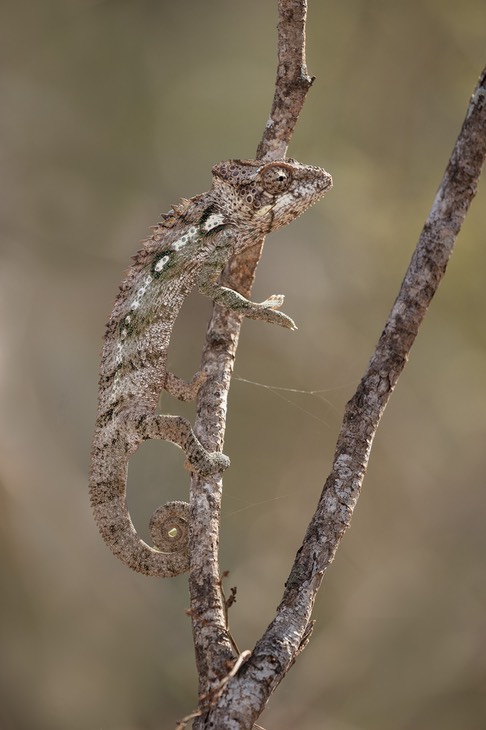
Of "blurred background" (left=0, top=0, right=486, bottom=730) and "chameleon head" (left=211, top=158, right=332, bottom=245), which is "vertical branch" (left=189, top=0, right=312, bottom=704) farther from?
"blurred background" (left=0, top=0, right=486, bottom=730)

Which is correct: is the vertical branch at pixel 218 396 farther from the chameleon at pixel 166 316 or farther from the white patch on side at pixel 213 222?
the white patch on side at pixel 213 222

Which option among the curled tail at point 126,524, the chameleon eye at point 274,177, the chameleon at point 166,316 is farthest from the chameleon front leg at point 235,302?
the curled tail at point 126,524

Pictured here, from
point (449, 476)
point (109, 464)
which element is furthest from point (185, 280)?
point (449, 476)

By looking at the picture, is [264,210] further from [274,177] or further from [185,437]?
[185,437]

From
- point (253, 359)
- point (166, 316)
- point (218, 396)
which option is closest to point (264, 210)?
point (166, 316)

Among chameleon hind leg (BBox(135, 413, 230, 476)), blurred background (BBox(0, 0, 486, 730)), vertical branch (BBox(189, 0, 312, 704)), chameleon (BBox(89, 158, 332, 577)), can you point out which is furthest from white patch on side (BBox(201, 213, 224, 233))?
blurred background (BBox(0, 0, 486, 730))

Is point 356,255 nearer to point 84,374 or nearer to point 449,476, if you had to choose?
point 449,476

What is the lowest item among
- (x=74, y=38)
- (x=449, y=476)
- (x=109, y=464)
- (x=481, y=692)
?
(x=109, y=464)
